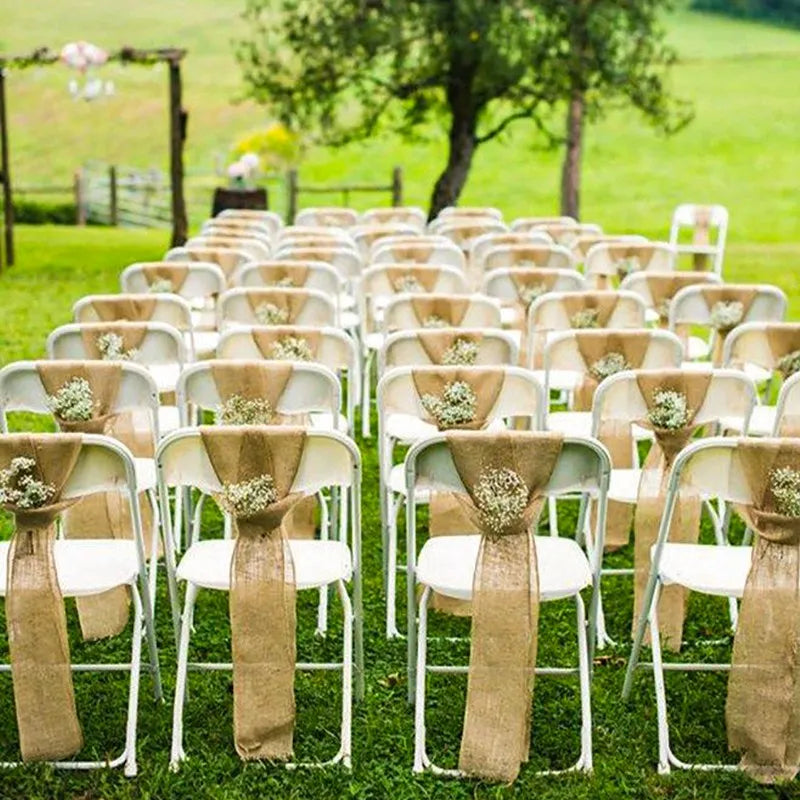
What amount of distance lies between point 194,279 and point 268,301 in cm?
125

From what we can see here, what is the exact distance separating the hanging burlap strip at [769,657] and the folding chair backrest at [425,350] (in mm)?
1674

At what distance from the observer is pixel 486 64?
15391 mm

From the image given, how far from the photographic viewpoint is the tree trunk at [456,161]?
16625 mm

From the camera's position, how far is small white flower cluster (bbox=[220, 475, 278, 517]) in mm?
4098

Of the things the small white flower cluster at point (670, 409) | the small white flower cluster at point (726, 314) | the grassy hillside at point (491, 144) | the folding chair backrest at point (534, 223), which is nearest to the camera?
the small white flower cluster at point (670, 409)

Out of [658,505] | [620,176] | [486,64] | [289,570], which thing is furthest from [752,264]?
[620,176]

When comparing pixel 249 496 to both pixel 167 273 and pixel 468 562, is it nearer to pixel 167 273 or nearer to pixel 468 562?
pixel 468 562

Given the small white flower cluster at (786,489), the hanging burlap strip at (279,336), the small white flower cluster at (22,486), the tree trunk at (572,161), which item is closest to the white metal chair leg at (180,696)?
the small white flower cluster at (22,486)

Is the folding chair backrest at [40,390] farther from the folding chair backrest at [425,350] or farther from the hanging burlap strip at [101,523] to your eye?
the folding chair backrest at [425,350]

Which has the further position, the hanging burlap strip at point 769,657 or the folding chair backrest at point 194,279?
the folding chair backrest at point 194,279

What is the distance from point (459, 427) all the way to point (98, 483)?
1333 millimetres

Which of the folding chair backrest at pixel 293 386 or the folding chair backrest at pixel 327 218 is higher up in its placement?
the folding chair backrest at pixel 327 218

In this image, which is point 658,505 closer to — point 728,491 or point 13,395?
point 728,491

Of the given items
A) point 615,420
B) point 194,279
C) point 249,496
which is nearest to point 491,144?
point 194,279
